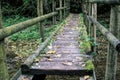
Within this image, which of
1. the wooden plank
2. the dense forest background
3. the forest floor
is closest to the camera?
the wooden plank

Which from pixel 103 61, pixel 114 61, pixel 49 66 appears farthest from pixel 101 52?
pixel 114 61

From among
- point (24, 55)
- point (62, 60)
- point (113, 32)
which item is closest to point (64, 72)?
point (62, 60)

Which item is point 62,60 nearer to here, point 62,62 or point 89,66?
point 62,62

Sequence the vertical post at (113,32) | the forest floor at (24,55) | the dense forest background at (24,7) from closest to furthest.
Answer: the vertical post at (113,32) → the forest floor at (24,55) → the dense forest background at (24,7)

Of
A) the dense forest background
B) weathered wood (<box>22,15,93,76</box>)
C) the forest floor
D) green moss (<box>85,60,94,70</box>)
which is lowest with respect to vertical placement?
the forest floor

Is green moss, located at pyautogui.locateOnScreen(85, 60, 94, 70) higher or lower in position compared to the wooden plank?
higher

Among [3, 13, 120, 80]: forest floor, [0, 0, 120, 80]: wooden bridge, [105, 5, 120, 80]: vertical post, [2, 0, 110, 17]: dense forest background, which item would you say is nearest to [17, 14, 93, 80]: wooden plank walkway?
[0, 0, 120, 80]: wooden bridge

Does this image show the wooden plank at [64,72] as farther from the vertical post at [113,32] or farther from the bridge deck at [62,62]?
the vertical post at [113,32]

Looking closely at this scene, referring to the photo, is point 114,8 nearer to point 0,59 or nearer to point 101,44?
point 0,59

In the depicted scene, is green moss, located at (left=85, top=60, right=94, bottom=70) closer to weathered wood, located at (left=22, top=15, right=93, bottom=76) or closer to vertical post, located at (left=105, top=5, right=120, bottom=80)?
weathered wood, located at (left=22, top=15, right=93, bottom=76)

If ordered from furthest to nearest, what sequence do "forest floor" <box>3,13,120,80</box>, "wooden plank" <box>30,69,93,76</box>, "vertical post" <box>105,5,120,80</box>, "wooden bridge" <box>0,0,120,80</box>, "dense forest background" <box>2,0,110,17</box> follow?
"dense forest background" <box>2,0,110,17</box> → "forest floor" <box>3,13,120,80</box> → "wooden plank" <box>30,69,93,76</box> → "vertical post" <box>105,5,120,80</box> → "wooden bridge" <box>0,0,120,80</box>

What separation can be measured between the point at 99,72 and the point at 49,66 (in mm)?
3367

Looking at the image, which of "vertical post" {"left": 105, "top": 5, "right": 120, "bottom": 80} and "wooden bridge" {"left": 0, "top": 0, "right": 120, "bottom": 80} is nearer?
"wooden bridge" {"left": 0, "top": 0, "right": 120, "bottom": 80}

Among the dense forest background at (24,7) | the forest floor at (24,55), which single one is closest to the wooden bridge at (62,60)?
the forest floor at (24,55)
